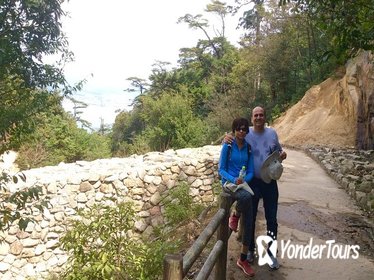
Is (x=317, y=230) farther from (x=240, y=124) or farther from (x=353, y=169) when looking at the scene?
(x=353, y=169)

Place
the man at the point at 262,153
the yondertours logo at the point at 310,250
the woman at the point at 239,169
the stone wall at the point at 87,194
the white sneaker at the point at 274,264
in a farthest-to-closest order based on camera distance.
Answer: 1. the stone wall at the point at 87,194
2. the yondertours logo at the point at 310,250
3. the white sneaker at the point at 274,264
4. the man at the point at 262,153
5. the woman at the point at 239,169

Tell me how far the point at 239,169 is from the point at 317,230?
7.79 feet

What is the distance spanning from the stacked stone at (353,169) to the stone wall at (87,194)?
9.48 feet

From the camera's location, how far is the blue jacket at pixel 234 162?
3.29m

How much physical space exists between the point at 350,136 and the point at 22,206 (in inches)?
468

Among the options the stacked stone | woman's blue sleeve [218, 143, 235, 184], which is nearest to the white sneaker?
woman's blue sleeve [218, 143, 235, 184]

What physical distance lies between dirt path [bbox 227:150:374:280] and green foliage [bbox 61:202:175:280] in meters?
0.91

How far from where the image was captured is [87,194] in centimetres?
868

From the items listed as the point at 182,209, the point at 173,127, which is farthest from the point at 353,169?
the point at 173,127

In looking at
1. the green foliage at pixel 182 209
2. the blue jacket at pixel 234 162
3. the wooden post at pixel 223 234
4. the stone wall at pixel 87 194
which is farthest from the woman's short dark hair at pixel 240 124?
the stone wall at pixel 87 194

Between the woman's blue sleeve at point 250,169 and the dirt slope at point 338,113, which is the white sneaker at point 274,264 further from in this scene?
the dirt slope at point 338,113

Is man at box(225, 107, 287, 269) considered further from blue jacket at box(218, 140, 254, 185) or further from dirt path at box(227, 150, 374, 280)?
dirt path at box(227, 150, 374, 280)

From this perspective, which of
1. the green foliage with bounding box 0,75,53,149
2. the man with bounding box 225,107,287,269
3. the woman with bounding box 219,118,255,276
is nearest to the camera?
the woman with bounding box 219,118,255,276

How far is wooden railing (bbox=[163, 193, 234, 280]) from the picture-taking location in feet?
5.99
